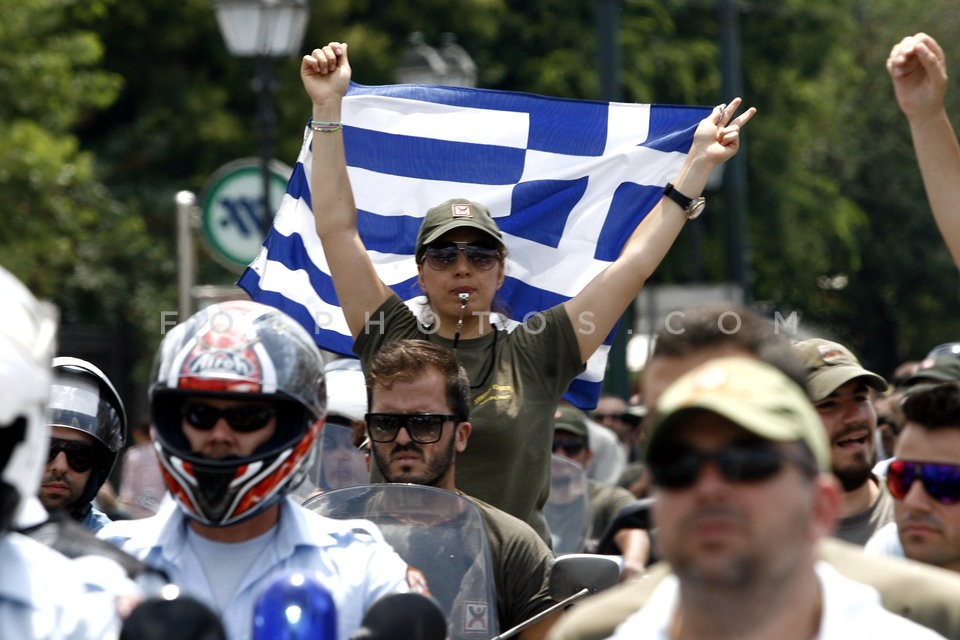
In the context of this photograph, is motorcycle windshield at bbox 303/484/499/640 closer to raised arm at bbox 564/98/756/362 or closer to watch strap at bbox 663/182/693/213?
raised arm at bbox 564/98/756/362

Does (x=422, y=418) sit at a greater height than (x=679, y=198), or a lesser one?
lesser

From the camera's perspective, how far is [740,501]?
271 centimetres

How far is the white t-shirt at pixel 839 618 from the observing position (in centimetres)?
287

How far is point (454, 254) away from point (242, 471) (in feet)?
7.74

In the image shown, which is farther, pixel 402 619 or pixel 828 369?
pixel 828 369

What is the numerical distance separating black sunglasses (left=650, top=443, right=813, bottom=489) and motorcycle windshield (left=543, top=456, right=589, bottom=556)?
18.0 feet

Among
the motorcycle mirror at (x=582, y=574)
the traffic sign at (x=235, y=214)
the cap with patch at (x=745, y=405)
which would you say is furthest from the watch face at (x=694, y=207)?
the traffic sign at (x=235, y=214)

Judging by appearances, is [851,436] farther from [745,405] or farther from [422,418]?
[745,405]

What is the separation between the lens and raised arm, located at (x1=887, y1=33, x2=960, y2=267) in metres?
5.37

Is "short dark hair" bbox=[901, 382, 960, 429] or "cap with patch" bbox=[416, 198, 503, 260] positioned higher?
"cap with patch" bbox=[416, 198, 503, 260]

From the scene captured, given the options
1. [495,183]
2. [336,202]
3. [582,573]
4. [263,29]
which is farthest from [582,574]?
[263,29]

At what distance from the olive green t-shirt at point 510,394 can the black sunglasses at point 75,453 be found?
83 centimetres

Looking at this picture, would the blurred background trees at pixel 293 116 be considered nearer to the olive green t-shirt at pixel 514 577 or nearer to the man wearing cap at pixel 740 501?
the olive green t-shirt at pixel 514 577

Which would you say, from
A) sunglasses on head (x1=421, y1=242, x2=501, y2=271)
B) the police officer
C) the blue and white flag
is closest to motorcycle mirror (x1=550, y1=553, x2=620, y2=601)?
the police officer
